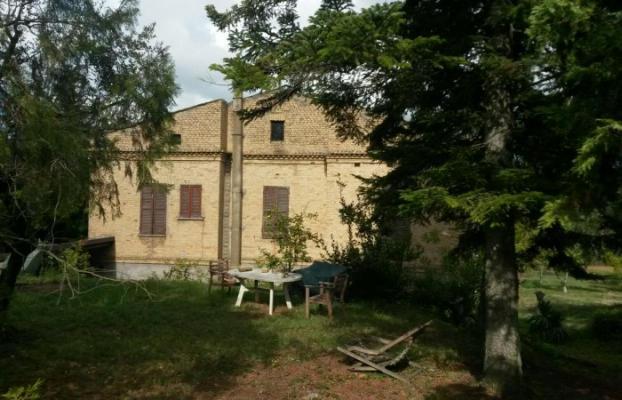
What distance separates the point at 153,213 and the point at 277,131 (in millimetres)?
5901

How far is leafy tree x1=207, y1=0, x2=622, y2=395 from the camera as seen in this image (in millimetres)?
4332

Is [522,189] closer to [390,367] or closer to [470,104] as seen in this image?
[470,104]

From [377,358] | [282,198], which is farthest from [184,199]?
[377,358]

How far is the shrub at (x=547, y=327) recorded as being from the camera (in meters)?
14.2

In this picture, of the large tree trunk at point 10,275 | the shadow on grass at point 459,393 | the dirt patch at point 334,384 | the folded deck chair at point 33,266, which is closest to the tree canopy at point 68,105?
the large tree trunk at point 10,275

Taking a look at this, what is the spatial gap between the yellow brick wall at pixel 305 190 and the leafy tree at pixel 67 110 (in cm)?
1099

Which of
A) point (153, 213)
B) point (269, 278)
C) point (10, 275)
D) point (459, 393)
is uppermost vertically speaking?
point (153, 213)

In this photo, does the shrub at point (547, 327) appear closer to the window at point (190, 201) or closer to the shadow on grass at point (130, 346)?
the shadow on grass at point (130, 346)

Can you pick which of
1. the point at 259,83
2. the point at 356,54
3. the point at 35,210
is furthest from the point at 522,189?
the point at 35,210

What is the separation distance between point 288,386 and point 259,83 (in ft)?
13.8

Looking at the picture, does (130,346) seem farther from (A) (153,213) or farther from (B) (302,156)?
(B) (302,156)

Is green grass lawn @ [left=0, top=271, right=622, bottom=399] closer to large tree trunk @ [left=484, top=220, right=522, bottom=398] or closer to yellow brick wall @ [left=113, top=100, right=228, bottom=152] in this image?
large tree trunk @ [left=484, top=220, right=522, bottom=398]

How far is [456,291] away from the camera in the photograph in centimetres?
1330

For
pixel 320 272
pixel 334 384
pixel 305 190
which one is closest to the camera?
pixel 334 384
